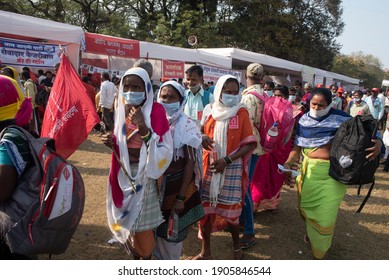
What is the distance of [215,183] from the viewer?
114 inches

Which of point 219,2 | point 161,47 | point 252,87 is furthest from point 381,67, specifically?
point 252,87

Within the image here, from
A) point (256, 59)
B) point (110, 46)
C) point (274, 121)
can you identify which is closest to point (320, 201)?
point (274, 121)

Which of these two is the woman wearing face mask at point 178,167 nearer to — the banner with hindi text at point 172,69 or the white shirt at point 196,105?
the white shirt at point 196,105

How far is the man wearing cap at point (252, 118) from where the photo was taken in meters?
3.50

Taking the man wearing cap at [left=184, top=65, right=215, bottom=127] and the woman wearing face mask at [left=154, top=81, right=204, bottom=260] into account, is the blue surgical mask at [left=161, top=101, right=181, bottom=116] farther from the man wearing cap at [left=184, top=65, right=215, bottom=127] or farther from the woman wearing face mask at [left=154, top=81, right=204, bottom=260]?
the man wearing cap at [left=184, top=65, right=215, bottom=127]

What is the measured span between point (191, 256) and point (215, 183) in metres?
0.87

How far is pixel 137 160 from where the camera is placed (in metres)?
2.25

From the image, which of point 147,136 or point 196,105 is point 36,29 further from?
point 147,136

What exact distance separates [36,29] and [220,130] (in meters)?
7.35

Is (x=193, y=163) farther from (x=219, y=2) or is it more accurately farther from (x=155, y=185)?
(x=219, y=2)

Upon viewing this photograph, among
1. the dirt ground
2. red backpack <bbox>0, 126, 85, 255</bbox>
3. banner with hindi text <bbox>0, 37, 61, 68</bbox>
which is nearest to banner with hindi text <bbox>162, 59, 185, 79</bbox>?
banner with hindi text <bbox>0, 37, 61, 68</bbox>

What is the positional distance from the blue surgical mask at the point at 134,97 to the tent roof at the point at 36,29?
23.4 ft

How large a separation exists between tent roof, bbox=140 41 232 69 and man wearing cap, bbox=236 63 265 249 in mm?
7587

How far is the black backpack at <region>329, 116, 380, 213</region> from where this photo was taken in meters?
2.84
